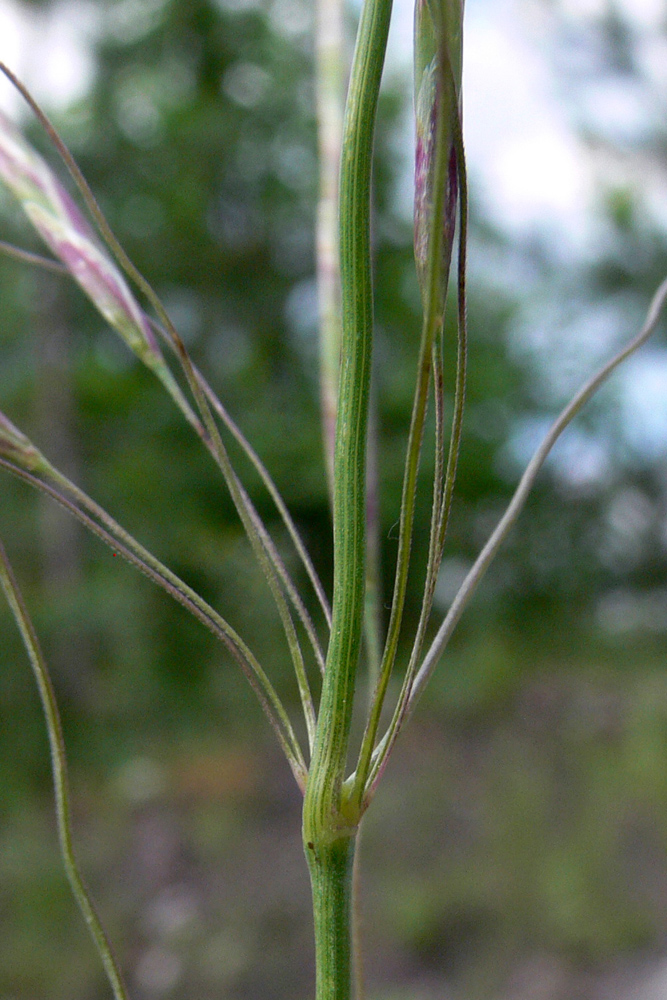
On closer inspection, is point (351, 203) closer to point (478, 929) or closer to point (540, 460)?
point (540, 460)

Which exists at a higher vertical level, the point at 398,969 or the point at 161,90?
the point at 161,90

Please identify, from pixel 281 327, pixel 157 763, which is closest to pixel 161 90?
pixel 281 327

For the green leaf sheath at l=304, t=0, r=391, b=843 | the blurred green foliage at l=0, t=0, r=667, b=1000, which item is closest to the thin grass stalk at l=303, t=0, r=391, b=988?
the green leaf sheath at l=304, t=0, r=391, b=843

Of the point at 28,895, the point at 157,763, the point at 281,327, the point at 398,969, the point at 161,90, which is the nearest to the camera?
the point at 398,969

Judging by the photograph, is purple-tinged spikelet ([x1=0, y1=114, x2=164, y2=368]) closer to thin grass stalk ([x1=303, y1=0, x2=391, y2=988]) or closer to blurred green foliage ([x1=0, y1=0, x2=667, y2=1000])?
thin grass stalk ([x1=303, y1=0, x2=391, y2=988])

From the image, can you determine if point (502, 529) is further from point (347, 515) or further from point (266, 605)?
point (266, 605)

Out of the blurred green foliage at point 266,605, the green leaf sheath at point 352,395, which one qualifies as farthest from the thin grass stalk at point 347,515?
the blurred green foliage at point 266,605

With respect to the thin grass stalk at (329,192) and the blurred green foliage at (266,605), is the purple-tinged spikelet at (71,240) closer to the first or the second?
the thin grass stalk at (329,192)
